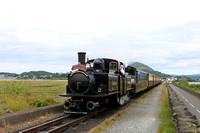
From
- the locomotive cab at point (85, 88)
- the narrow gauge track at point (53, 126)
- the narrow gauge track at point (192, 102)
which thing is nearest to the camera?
the narrow gauge track at point (53, 126)

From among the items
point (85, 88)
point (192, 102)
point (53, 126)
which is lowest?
point (192, 102)

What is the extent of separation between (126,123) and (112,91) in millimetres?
2828

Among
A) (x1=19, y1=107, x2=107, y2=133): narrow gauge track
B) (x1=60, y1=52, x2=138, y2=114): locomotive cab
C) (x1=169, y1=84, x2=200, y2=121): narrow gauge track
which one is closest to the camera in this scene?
(x1=19, y1=107, x2=107, y2=133): narrow gauge track

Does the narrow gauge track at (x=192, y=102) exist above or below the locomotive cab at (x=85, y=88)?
below

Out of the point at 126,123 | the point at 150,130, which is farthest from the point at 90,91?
the point at 150,130

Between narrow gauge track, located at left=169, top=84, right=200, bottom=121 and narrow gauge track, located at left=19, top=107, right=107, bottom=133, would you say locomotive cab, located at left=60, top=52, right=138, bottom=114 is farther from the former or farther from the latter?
narrow gauge track, located at left=169, top=84, right=200, bottom=121

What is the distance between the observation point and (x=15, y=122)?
29.8 ft

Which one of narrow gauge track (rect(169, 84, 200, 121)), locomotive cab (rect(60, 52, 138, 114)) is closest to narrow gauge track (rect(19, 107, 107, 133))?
locomotive cab (rect(60, 52, 138, 114))

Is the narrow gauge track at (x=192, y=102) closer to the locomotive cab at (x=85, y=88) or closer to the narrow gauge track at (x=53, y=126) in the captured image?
the locomotive cab at (x=85, y=88)

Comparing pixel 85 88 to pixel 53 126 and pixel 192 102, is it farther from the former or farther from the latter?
pixel 192 102

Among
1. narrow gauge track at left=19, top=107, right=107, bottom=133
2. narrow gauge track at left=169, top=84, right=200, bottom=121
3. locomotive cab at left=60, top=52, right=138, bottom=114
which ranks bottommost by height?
narrow gauge track at left=169, top=84, right=200, bottom=121

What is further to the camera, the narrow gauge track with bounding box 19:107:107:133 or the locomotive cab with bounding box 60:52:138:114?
the locomotive cab with bounding box 60:52:138:114

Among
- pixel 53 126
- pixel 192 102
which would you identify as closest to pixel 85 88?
pixel 53 126

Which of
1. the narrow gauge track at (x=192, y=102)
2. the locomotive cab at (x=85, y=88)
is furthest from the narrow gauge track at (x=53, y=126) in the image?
the narrow gauge track at (x=192, y=102)
